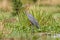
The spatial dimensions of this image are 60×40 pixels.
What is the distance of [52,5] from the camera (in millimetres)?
17188

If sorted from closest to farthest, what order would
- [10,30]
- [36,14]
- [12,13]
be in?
[10,30], [36,14], [12,13]

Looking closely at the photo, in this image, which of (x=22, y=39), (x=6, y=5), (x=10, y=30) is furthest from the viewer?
(x=6, y=5)

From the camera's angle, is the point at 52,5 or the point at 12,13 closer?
the point at 12,13

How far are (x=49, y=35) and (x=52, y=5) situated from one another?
7.23 metres

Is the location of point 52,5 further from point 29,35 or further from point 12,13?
point 29,35

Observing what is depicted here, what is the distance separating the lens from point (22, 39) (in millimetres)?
9336

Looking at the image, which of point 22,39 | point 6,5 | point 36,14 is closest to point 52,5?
point 6,5

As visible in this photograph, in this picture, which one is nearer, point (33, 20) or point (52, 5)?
point (33, 20)

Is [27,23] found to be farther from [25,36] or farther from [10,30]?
[25,36]

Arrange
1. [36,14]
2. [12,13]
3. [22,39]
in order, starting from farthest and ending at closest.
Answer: [12,13] < [36,14] < [22,39]

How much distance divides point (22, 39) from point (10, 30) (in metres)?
1.49

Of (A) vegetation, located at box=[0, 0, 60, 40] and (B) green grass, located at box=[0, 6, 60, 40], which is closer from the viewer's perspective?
(A) vegetation, located at box=[0, 0, 60, 40]

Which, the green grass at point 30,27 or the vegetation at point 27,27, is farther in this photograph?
the green grass at point 30,27

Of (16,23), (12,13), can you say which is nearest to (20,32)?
(16,23)
